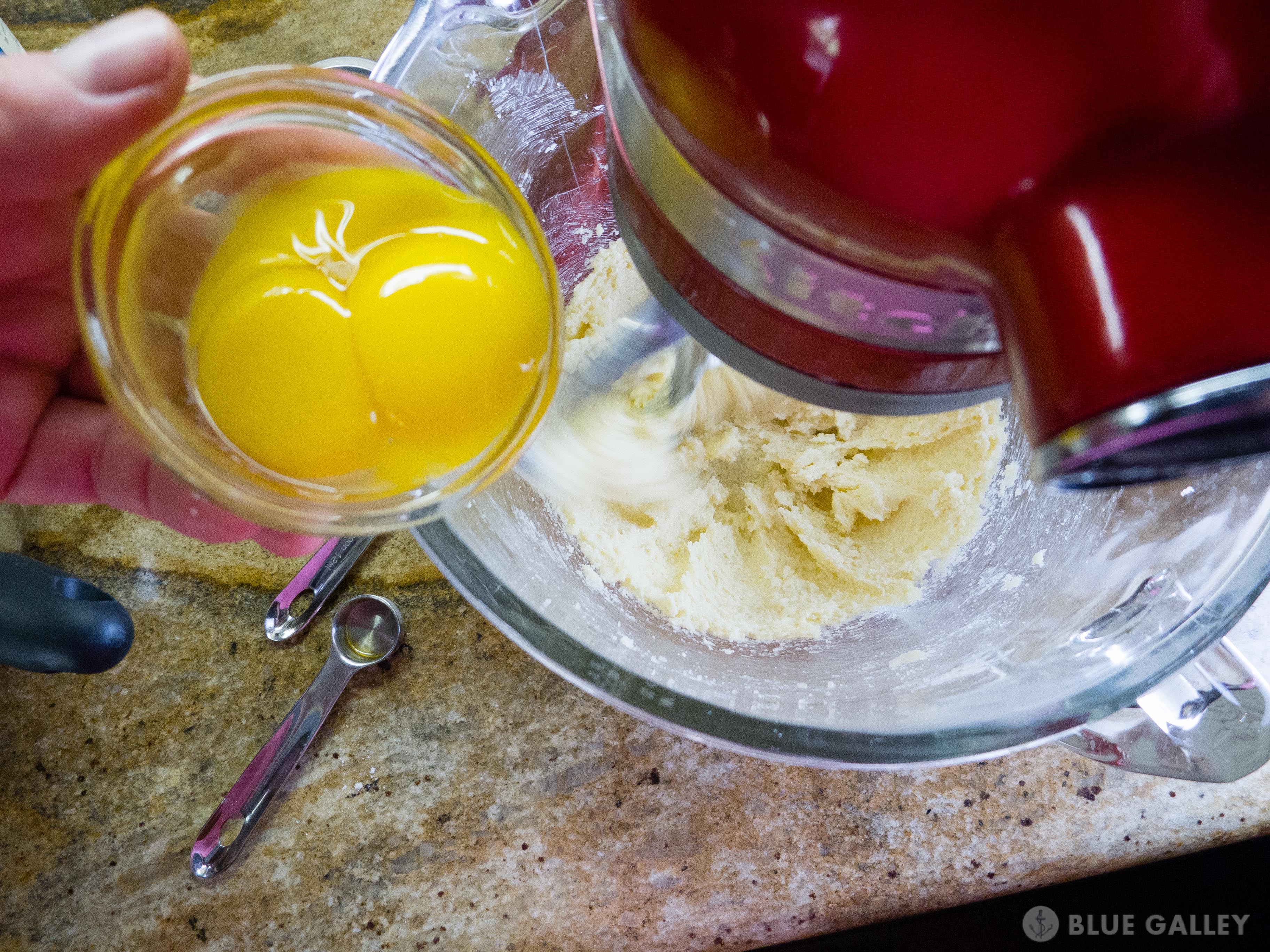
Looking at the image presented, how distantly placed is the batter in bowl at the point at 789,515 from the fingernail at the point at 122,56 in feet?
1.31

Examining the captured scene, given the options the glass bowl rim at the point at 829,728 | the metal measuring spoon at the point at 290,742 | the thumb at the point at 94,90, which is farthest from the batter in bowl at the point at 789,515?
the thumb at the point at 94,90

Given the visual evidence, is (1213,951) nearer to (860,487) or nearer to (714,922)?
(714,922)

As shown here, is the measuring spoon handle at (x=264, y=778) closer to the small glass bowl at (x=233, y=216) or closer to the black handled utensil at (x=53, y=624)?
the black handled utensil at (x=53, y=624)

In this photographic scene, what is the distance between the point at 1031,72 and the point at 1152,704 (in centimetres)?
67

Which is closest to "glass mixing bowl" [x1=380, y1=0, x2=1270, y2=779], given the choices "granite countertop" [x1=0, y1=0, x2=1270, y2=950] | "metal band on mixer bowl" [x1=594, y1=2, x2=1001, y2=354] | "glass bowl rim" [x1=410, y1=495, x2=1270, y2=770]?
"glass bowl rim" [x1=410, y1=495, x2=1270, y2=770]

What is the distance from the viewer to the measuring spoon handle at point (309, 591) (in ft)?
2.81

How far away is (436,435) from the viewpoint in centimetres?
57

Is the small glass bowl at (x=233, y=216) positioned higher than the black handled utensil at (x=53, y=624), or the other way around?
the small glass bowl at (x=233, y=216)

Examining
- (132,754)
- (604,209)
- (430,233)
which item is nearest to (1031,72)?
(430,233)

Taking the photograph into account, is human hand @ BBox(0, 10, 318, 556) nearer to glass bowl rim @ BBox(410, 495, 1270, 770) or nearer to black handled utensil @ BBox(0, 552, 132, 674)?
black handled utensil @ BBox(0, 552, 132, 674)

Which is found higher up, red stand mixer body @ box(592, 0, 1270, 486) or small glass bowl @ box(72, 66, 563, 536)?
red stand mixer body @ box(592, 0, 1270, 486)

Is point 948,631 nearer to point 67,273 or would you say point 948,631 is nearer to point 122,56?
point 122,56

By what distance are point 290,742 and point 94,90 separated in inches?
23.2

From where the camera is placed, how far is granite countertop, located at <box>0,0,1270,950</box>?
82 cm
